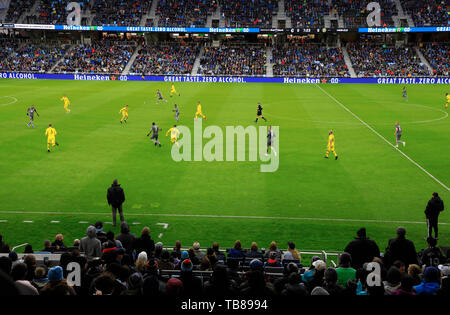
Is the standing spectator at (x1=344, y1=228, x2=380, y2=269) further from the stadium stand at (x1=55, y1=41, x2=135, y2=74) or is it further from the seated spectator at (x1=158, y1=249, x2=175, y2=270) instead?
the stadium stand at (x1=55, y1=41, x2=135, y2=74)

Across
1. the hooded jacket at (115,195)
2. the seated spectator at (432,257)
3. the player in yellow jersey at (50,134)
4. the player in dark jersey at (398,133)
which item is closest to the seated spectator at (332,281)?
the seated spectator at (432,257)

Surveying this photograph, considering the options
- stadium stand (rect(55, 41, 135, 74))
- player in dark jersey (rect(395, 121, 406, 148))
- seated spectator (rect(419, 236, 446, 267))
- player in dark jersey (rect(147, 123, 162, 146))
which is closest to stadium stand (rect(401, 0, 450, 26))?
stadium stand (rect(55, 41, 135, 74))

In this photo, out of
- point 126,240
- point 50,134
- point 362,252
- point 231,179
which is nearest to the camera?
point 362,252

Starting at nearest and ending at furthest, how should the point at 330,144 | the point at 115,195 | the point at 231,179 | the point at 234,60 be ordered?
the point at 115,195, the point at 231,179, the point at 330,144, the point at 234,60

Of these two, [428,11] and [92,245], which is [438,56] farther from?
[92,245]

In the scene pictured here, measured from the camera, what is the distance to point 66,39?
84375 millimetres

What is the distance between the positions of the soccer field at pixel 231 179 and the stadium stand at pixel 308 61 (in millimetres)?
31232

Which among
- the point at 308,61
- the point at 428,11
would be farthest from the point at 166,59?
the point at 428,11

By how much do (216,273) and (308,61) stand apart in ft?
237

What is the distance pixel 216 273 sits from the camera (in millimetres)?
6148

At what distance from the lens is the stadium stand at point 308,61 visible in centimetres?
7062

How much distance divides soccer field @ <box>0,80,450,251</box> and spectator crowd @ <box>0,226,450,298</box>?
4244 mm

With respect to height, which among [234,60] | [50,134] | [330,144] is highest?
[234,60]

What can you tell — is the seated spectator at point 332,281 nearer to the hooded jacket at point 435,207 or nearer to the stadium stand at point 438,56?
the hooded jacket at point 435,207
